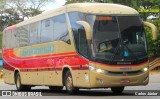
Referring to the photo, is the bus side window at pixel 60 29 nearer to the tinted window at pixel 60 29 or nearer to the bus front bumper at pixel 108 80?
the tinted window at pixel 60 29

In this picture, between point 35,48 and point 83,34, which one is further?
point 35,48

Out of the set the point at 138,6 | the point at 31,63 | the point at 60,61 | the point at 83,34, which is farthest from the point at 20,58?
the point at 138,6

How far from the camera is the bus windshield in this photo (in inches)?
689

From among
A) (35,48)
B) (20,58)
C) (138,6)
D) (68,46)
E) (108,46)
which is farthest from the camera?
(138,6)

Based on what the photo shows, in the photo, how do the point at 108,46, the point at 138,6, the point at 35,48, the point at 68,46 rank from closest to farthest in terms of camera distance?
1. the point at 108,46
2. the point at 68,46
3. the point at 35,48
4. the point at 138,6

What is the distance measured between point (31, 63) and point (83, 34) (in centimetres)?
610

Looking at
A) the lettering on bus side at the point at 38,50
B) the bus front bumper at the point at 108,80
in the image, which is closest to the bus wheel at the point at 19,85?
the lettering on bus side at the point at 38,50

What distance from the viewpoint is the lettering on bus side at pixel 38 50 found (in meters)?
21.1

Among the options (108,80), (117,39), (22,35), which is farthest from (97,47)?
(22,35)

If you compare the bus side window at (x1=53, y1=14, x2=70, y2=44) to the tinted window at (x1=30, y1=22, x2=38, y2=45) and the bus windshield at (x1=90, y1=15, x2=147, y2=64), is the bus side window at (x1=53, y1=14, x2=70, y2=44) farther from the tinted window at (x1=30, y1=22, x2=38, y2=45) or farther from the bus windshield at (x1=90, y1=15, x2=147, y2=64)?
the tinted window at (x1=30, y1=22, x2=38, y2=45)

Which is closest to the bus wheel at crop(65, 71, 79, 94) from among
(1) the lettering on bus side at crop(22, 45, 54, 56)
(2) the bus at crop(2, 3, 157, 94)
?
(2) the bus at crop(2, 3, 157, 94)

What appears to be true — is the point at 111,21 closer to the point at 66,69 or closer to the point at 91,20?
the point at 91,20

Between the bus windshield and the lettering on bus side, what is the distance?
3579 mm

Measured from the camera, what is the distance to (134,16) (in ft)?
60.7
